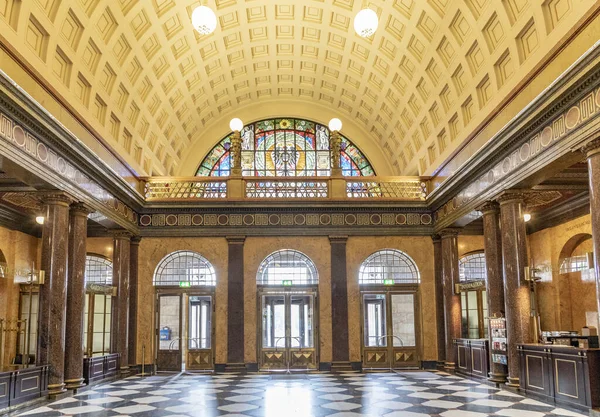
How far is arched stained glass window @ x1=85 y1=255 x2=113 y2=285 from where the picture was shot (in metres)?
18.9

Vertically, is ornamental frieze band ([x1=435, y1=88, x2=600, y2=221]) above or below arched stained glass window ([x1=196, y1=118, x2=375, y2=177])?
below

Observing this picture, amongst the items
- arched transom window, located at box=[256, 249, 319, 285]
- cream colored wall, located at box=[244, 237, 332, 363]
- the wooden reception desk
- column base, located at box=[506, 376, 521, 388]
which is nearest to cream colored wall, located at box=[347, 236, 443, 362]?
cream colored wall, located at box=[244, 237, 332, 363]

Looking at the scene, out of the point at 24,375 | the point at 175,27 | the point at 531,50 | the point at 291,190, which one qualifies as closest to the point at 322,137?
the point at 291,190

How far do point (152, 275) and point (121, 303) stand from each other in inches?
56.2

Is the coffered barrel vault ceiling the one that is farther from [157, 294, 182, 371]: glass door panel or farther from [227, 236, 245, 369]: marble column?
[157, 294, 182, 371]: glass door panel

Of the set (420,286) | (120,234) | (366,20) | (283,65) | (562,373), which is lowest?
(562,373)

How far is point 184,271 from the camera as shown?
18.2m

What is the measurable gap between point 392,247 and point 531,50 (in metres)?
8.32

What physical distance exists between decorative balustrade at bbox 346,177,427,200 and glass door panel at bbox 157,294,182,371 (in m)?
6.31

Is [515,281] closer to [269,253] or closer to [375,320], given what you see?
[375,320]

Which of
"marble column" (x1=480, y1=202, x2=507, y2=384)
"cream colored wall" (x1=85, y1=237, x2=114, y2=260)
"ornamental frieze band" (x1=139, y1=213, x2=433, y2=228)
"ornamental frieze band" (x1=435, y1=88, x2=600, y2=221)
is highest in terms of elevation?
"ornamental frieze band" (x1=435, y1=88, x2=600, y2=221)

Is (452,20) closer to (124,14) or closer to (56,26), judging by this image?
(124,14)

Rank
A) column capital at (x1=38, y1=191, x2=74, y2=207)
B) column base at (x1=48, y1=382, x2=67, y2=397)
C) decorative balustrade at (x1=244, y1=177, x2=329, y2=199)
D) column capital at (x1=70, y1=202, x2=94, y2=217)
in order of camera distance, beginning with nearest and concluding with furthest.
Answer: column base at (x1=48, y1=382, x2=67, y2=397), column capital at (x1=38, y1=191, x2=74, y2=207), column capital at (x1=70, y1=202, x2=94, y2=217), decorative balustrade at (x1=244, y1=177, x2=329, y2=199)

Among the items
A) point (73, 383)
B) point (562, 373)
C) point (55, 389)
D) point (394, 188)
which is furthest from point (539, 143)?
point (73, 383)
